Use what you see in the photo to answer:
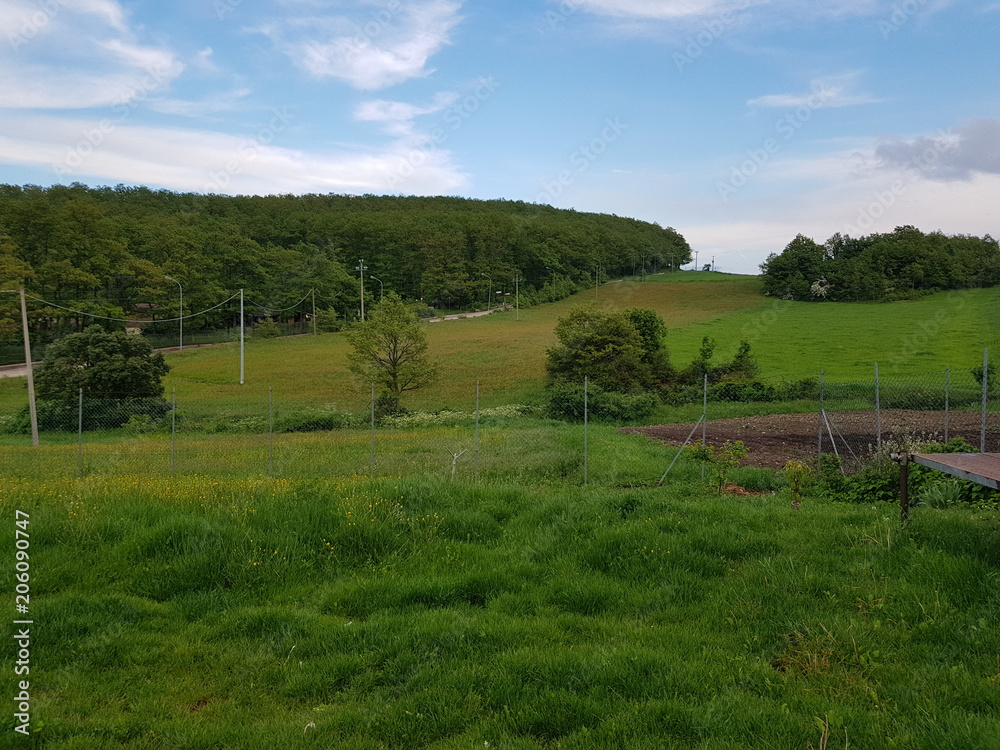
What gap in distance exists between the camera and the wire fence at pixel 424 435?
1404 centimetres

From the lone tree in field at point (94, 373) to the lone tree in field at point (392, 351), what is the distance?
32.7ft

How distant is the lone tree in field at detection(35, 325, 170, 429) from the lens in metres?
31.0

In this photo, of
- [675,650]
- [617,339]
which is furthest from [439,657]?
[617,339]

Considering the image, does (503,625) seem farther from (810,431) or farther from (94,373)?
(94,373)

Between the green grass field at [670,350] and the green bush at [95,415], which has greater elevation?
the green grass field at [670,350]

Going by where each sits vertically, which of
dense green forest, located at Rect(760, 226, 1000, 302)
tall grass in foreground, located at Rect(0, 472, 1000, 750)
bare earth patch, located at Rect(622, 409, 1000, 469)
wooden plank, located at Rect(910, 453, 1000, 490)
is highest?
dense green forest, located at Rect(760, 226, 1000, 302)

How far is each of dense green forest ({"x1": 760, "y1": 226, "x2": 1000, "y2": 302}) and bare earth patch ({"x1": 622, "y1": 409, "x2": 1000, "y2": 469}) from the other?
5664cm

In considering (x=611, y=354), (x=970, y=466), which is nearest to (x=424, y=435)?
(x=611, y=354)

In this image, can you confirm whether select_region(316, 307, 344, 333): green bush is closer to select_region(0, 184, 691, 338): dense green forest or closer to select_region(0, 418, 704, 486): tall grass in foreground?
select_region(0, 184, 691, 338): dense green forest

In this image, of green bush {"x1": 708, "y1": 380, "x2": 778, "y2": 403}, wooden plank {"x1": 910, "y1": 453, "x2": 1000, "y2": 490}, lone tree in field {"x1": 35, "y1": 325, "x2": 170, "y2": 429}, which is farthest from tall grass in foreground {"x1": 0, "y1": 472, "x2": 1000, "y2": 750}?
lone tree in field {"x1": 35, "y1": 325, "x2": 170, "y2": 429}

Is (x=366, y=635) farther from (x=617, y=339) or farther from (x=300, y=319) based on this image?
(x=300, y=319)

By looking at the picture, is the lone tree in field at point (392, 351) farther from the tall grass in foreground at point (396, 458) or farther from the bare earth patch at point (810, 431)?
the bare earth patch at point (810, 431)

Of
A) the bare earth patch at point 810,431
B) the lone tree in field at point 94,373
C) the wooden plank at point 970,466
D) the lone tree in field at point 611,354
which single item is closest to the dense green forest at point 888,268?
the lone tree in field at point 611,354

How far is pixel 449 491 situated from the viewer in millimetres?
8508
